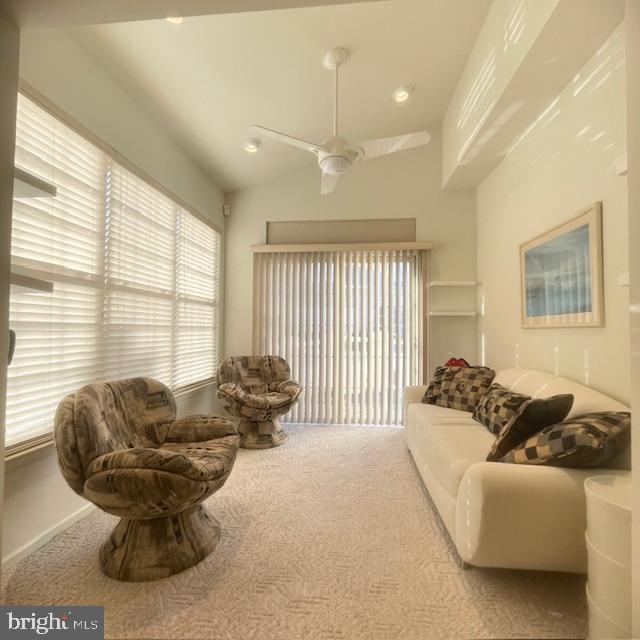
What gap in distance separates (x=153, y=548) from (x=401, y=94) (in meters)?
3.72

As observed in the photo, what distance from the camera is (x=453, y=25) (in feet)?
8.04

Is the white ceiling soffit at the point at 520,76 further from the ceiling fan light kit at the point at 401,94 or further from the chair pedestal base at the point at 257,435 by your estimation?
the chair pedestal base at the point at 257,435

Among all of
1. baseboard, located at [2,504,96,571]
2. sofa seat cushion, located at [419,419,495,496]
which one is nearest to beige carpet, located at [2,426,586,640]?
baseboard, located at [2,504,96,571]

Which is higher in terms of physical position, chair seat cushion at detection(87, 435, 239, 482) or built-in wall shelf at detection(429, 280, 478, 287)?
built-in wall shelf at detection(429, 280, 478, 287)

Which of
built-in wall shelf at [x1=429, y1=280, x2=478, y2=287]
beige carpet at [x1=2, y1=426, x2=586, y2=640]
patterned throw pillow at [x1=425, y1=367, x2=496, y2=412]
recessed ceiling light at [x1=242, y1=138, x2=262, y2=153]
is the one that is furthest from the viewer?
built-in wall shelf at [x1=429, y1=280, x2=478, y2=287]

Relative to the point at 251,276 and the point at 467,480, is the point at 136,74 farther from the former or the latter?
the point at 467,480

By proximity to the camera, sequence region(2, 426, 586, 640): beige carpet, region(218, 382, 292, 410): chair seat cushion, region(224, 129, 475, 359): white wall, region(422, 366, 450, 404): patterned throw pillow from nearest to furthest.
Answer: region(2, 426, 586, 640): beige carpet, region(422, 366, 450, 404): patterned throw pillow, region(218, 382, 292, 410): chair seat cushion, region(224, 129, 475, 359): white wall

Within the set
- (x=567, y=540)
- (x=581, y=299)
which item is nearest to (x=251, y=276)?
(x=581, y=299)

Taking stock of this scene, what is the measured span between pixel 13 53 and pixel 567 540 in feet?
8.72

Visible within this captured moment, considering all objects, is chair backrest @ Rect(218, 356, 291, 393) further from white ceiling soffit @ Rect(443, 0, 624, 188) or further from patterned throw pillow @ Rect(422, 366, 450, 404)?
white ceiling soffit @ Rect(443, 0, 624, 188)

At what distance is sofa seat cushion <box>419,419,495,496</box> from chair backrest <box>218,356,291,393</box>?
69.5 inches

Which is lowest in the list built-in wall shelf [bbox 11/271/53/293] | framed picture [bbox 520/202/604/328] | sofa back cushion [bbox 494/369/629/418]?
sofa back cushion [bbox 494/369/629/418]

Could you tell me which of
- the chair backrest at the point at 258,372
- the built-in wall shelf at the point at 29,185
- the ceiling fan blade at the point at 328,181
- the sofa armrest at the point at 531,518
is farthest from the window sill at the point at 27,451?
the ceiling fan blade at the point at 328,181

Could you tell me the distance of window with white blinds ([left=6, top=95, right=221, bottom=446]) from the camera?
5.55 feet
